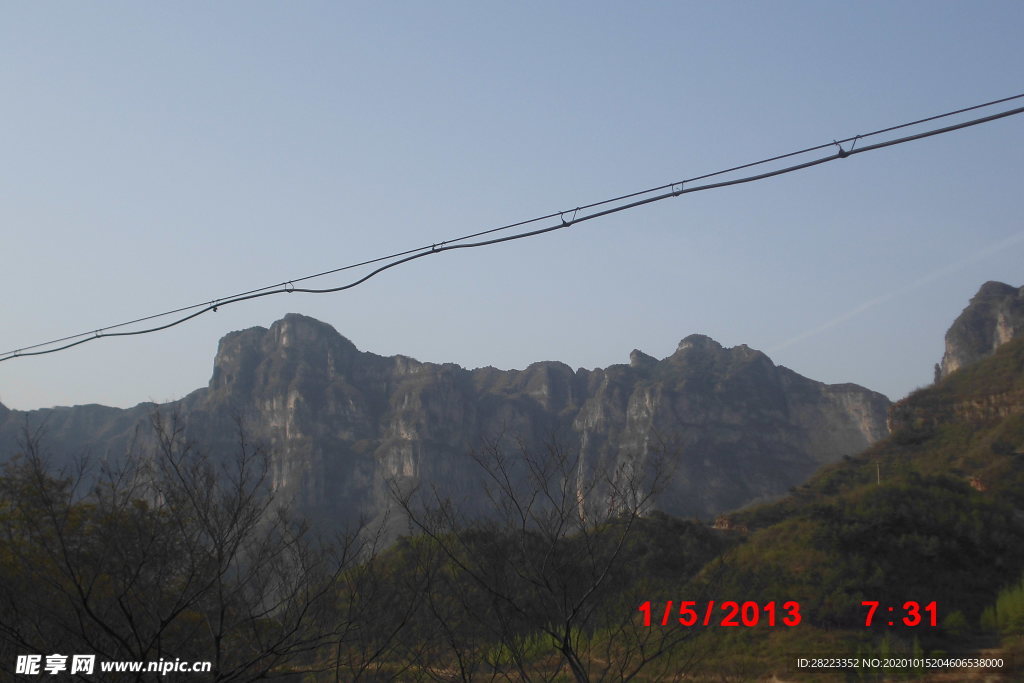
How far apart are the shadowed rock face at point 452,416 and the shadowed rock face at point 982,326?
83.0 feet

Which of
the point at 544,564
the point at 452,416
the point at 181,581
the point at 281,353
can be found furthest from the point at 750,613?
the point at 281,353

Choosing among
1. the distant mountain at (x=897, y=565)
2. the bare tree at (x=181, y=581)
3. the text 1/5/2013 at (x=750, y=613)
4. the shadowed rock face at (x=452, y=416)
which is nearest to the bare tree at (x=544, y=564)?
the bare tree at (x=181, y=581)

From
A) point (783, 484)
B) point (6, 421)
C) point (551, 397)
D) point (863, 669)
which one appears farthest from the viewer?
point (551, 397)

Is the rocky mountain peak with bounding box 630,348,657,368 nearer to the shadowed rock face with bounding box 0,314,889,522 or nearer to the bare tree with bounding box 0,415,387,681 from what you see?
the shadowed rock face with bounding box 0,314,889,522

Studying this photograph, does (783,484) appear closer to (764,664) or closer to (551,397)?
→ (551,397)

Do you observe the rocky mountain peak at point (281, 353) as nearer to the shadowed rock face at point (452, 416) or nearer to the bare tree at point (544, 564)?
the shadowed rock face at point (452, 416)

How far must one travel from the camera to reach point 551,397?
138m

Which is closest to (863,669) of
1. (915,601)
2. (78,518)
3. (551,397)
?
(915,601)

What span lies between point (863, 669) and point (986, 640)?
3874mm

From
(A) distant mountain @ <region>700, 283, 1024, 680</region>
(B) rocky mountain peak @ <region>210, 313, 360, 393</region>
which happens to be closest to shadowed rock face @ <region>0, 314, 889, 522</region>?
(B) rocky mountain peak @ <region>210, 313, 360, 393</region>

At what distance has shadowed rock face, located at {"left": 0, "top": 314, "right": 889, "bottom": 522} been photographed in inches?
4139

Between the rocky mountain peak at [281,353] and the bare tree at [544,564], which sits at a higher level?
the rocky mountain peak at [281,353]

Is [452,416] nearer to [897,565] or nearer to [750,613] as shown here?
[897,565]

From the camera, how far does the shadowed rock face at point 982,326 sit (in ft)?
249
